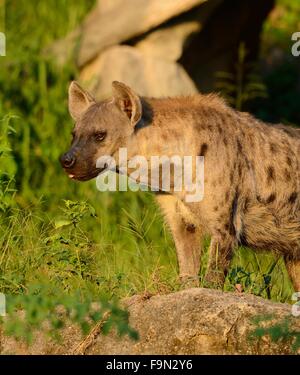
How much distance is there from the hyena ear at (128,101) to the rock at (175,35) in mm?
3050

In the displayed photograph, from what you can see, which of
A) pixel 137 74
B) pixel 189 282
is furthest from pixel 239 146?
pixel 137 74

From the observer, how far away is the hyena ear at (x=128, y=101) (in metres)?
5.98

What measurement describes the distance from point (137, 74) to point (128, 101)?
298 cm

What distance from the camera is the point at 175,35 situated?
9070mm

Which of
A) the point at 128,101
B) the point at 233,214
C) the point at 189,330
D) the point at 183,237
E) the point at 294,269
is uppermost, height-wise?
the point at 128,101

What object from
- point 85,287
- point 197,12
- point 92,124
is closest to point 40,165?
point 197,12

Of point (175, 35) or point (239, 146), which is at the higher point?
point (175, 35)

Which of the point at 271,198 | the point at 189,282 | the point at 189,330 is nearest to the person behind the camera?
the point at 189,330

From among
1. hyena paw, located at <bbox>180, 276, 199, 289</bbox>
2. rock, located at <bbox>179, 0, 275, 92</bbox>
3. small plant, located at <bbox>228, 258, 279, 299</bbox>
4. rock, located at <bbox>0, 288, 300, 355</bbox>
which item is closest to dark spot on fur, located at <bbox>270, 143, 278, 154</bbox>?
small plant, located at <bbox>228, 258, 279, 299</bbox>

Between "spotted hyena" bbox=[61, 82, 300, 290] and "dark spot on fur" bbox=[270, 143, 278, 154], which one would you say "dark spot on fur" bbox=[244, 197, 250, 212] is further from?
"dark spot on fur" bbox=[270, 143, 278, 154]

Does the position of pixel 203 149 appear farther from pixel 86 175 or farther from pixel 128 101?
pixel 86 175

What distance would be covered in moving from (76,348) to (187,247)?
4.46 feet

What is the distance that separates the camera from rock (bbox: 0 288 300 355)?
477 centimetres
